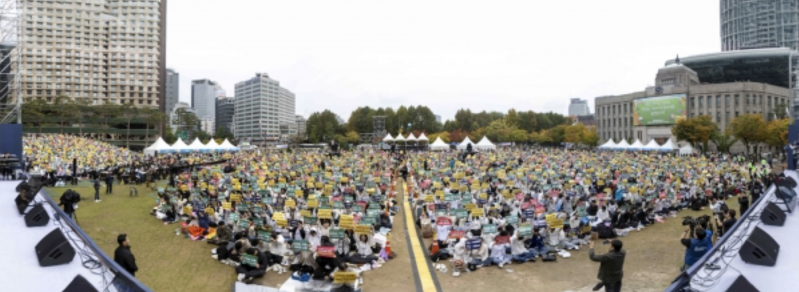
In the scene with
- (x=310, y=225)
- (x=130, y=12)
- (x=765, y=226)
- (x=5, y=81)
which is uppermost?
(x=130, y=12)

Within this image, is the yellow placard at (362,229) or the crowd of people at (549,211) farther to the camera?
the yellow placard at (362,229)

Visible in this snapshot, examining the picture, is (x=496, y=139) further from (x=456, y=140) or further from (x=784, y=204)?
(x=784, y=204)

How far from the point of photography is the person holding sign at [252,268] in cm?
994

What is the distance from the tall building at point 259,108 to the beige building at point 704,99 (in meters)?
135

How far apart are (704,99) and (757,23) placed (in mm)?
34950

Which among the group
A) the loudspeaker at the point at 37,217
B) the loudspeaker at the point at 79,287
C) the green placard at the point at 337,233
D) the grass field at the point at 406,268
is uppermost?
the loudspeaker at the point at 37,217

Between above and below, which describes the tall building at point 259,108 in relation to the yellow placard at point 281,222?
above

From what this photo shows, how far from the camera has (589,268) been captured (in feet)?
35.7

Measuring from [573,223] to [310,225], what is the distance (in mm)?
8312

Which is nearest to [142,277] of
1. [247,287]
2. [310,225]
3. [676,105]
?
[247,287]

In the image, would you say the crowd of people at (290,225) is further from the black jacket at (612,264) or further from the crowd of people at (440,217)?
the black jacket at (612,264)

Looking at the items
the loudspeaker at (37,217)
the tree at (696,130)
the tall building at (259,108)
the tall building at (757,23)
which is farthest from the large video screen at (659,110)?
the tall building at (259,108)

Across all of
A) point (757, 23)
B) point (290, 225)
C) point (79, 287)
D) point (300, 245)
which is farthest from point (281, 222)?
point (757, 23)

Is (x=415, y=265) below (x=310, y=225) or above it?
below
